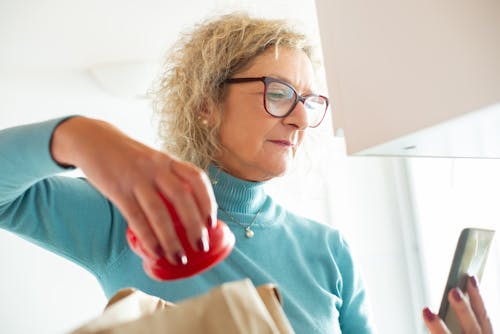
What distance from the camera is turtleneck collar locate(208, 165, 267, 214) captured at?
100 centimetres

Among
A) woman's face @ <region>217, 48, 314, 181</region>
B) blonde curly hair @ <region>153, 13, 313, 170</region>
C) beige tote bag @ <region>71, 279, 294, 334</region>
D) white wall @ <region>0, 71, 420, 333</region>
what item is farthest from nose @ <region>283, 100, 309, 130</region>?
white wall @ <region>0, 71, 420, 333</region>

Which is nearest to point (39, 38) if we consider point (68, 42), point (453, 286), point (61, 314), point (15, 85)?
point (68, 42)

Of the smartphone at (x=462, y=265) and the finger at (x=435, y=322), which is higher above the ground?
the smartphone at (x=462, y=265)

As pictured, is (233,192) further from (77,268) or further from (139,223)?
(77,268)

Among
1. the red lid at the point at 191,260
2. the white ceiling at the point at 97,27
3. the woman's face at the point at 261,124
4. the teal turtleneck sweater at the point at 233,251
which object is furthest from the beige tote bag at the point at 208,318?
the white ceiling at the point at 97,27

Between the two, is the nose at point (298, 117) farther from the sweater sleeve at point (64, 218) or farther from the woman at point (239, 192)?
the sweater sleeve at point (64, 218)

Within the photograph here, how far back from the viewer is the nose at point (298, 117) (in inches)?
37.3

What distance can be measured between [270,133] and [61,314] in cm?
133

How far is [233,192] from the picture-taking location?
100 centimetres

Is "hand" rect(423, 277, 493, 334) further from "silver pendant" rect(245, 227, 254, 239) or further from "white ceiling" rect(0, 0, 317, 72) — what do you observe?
"white ceiling" rect(0, 0, 317, 72)

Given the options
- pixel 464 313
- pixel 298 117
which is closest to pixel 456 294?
pixel 464 313

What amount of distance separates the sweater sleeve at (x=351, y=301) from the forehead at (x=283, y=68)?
294mm

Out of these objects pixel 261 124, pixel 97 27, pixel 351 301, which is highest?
pixel 97 27

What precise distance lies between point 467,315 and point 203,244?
0.50m
